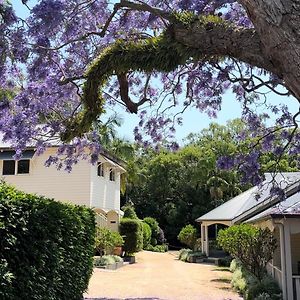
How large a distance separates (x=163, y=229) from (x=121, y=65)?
41811 millimetres

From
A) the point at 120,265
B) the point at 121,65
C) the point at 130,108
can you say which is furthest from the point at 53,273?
the point at 120,265

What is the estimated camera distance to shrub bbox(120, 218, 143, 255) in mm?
29047

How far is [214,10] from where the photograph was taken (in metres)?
9.80

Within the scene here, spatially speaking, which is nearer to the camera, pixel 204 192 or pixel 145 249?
pixel 145 249

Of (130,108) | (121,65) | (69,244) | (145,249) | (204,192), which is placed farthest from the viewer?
(204,192)

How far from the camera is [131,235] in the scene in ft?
96.3

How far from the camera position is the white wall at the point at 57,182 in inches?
1048

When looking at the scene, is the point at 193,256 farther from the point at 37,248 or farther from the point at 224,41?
the point at 224,41

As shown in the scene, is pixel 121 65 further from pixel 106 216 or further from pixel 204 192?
pixel 204 192

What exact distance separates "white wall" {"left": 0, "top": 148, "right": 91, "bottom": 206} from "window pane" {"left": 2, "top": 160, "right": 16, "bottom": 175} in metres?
0.24

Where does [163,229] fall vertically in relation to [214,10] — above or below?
below

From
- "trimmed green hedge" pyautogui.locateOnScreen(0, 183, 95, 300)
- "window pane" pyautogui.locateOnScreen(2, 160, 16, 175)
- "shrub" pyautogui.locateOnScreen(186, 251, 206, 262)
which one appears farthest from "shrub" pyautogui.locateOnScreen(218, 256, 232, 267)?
"trimmed green hedge" pyautogui.locateOnScreen(0, 183, 95, 300)

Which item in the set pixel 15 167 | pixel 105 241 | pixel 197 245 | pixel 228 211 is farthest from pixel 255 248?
pixel 197 245

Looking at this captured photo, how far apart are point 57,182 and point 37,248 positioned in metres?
18.6
